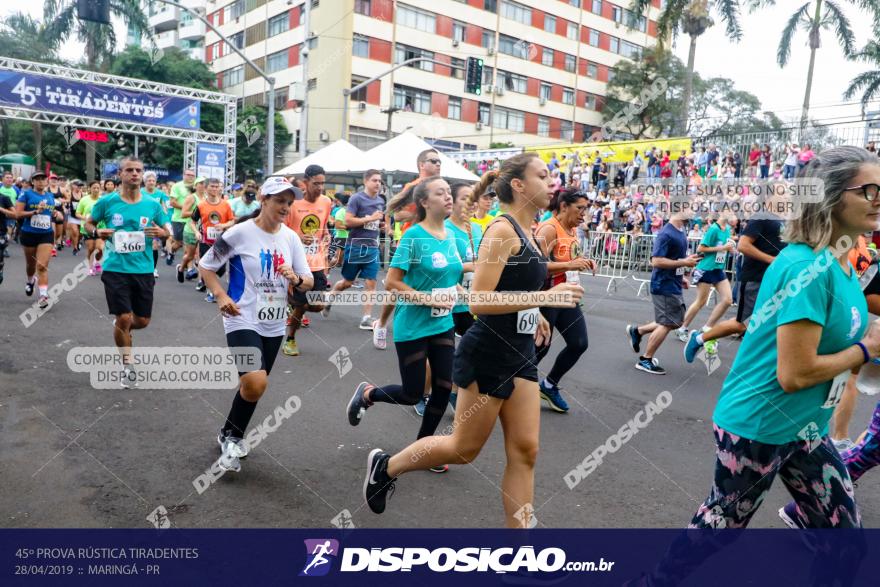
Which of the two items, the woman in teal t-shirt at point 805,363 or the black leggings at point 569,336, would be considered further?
the black leggings at point 569,336

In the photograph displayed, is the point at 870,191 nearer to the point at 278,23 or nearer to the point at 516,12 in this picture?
the point at 278,23

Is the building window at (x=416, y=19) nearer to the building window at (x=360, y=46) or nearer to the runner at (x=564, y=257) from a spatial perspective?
the building window at (x=360, y=46)

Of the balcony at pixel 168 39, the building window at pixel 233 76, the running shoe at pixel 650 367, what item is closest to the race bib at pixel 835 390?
the running shoe at pixel 650 367

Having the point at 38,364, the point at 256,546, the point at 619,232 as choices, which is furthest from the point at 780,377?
the point at 619,232

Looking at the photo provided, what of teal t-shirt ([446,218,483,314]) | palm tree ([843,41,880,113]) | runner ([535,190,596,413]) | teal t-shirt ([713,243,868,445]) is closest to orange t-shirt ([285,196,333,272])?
teal t-shirt ([446,218,483,314])

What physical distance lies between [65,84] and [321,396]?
19.0 m

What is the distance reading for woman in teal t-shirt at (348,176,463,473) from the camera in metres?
4.23

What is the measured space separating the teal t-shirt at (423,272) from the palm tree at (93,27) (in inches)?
1258

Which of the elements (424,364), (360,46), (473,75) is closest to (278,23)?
(360,46)

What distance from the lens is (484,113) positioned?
4766cm

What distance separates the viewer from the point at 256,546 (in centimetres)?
317

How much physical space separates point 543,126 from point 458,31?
1007 centimetres

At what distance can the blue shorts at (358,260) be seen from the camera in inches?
341

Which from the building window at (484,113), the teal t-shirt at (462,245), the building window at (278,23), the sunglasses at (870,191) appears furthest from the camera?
the building window at (484,113)
